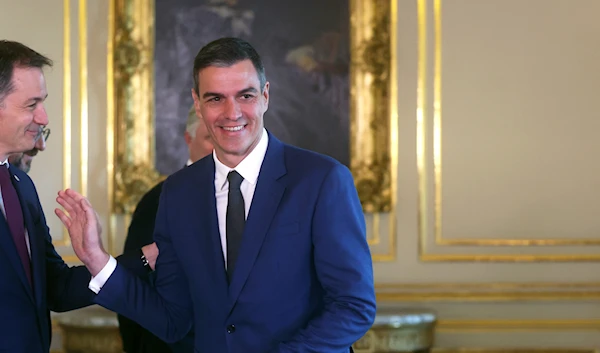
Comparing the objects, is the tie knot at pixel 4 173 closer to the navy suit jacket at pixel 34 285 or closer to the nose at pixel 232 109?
the navy suit jacket at pixel 34 285

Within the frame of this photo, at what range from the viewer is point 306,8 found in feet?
17.4

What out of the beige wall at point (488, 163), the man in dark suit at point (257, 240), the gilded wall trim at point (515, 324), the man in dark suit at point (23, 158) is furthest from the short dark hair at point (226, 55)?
the gilded wall trim at point (515, 324)

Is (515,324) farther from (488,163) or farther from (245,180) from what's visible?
(245,180)

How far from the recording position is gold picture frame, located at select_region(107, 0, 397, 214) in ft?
17.3

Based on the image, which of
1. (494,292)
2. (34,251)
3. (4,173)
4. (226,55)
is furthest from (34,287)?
(494,292)

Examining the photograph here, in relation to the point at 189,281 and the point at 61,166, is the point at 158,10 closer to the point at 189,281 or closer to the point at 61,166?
the point at 61,166

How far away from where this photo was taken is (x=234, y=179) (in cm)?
241

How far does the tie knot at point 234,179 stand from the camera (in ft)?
7.89

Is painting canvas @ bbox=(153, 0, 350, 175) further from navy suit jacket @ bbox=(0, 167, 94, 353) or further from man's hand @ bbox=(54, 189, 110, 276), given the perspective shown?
man's hand @ bbox=(54, 189, 110, 276)

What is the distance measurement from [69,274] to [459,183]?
3.08 metres

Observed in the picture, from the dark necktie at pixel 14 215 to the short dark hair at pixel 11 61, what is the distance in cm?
25

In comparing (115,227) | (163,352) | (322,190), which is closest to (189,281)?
(322,190)

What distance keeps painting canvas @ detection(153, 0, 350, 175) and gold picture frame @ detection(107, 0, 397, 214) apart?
61 mm

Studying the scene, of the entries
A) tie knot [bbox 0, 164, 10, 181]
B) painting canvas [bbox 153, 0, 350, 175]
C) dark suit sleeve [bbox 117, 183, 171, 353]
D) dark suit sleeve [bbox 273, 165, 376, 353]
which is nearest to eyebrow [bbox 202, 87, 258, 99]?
dark suit sleeve [bbox 273, 165, 376, 353]
